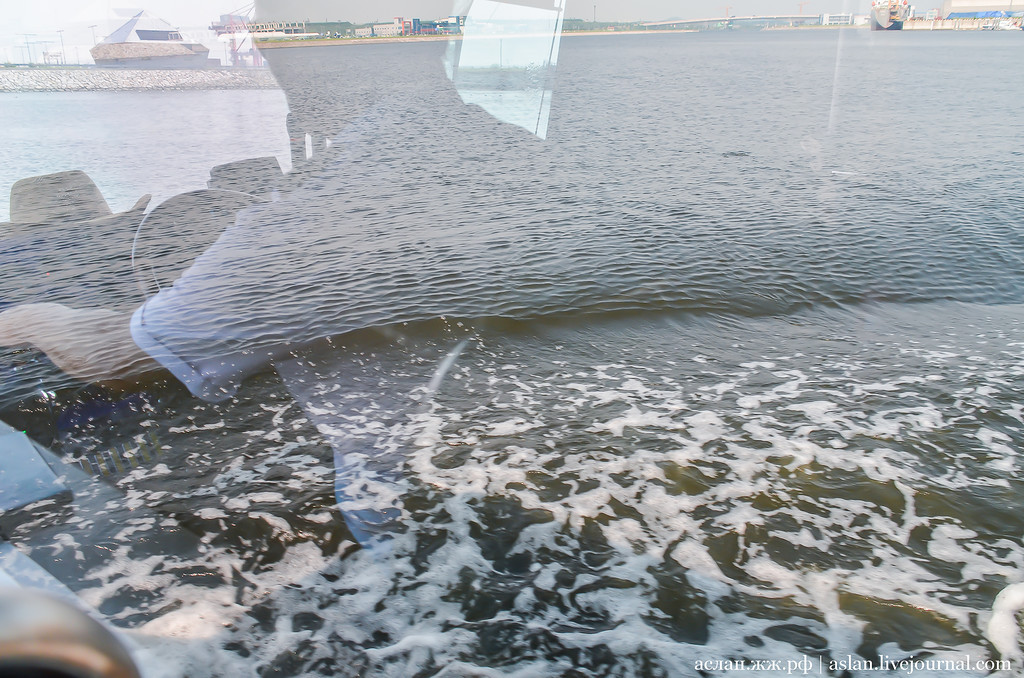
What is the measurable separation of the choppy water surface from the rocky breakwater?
2.32 meters

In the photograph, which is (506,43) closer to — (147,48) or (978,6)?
(147,48)

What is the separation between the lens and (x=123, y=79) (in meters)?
2.61

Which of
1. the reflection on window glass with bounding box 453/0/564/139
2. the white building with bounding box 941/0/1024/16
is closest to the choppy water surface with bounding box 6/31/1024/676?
the reflection on window glass with bounding box 453/0/564/139

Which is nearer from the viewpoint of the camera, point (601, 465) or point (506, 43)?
point (506, 43)

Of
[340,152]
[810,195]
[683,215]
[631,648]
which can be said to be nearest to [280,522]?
[631,648]

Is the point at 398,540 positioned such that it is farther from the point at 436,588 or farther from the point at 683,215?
the point at 683,215

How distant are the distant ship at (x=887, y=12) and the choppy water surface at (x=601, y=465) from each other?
9.19m

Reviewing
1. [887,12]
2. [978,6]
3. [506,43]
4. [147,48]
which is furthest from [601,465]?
[978,6]

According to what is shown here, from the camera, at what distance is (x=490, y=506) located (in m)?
3.78

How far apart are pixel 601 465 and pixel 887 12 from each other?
19.8 metres

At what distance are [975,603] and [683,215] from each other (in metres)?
8.24

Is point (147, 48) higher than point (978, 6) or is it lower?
lower

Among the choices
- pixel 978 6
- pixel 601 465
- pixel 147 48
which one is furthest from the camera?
pixel 978 6

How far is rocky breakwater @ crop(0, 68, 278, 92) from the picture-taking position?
7.99 ft
